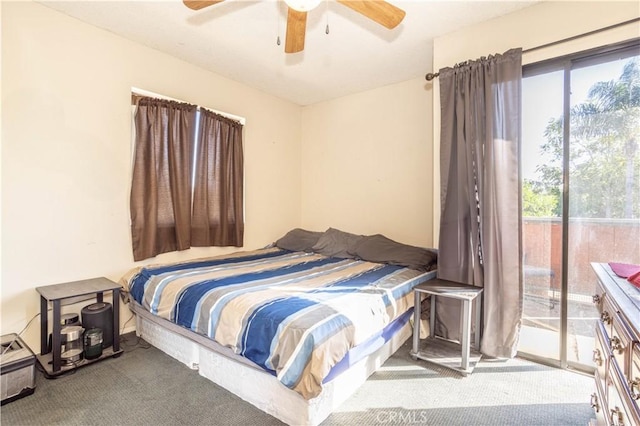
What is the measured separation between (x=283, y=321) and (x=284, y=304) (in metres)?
0.18

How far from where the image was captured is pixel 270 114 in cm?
404

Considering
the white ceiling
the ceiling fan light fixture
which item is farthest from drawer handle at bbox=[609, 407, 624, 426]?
the white ceiling

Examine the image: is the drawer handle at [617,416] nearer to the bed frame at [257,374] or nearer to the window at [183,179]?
the bed frame at [257,374]

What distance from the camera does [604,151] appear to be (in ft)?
6.78

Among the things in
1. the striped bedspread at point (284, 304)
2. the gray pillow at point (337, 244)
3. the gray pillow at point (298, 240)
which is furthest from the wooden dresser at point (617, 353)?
the gray pillow at point (298, 240)

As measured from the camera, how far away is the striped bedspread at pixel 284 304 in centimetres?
152

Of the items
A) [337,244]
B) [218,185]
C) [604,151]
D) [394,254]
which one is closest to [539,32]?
[604,151]

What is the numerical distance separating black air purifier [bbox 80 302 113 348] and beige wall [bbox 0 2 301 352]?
0.36 m

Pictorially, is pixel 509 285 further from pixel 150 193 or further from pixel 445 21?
pixel 150 193

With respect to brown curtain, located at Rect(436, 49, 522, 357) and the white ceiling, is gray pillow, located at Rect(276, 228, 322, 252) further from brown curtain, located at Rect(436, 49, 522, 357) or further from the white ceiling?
the white ceiling

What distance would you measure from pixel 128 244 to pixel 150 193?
0.49 metres

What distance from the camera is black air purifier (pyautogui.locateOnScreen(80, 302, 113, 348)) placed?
2.22m

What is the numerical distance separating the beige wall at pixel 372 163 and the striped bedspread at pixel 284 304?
97 centimetres

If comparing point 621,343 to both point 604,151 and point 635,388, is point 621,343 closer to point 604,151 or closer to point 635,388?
point 635,388
